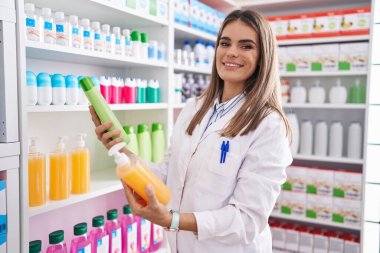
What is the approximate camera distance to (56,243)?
5.95ft

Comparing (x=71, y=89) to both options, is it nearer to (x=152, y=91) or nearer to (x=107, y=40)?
(x=107, y=40)

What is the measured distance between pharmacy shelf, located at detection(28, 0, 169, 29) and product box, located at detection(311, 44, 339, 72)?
152 cm

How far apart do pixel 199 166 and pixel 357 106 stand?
212cm

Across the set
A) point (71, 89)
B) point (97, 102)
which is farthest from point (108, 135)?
point (71, 89)

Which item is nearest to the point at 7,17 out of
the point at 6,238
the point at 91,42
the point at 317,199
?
the point at 91,42

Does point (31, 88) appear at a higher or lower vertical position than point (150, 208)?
higher

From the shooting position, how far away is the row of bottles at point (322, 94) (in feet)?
10.4

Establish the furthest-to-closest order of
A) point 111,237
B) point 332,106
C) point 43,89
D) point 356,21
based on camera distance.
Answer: point 332,106 < point 356,21 < point 111,237 < point 43,89

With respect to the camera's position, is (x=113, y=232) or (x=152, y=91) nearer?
(x=113, y=232)

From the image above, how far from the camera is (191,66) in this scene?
2.91 meters

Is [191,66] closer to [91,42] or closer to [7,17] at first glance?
[91,42]

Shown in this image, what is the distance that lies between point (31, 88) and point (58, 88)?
0.16 m

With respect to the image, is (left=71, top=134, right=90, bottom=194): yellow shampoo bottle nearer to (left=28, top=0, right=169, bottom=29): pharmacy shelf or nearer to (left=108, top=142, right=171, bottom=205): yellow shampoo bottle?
(left=28, top=0, right=169, bottom=29): pharmacy shelf

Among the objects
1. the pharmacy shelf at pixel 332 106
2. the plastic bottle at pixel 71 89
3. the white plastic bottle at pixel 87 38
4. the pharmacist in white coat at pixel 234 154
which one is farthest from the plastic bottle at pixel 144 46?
the pharmacy shelf at pixel 332 106
